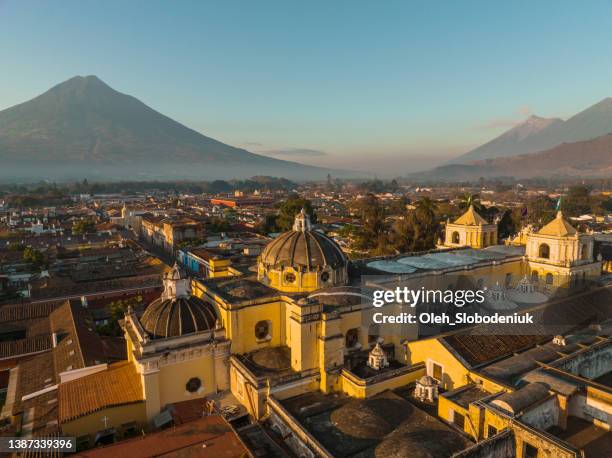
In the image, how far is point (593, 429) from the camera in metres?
12.7

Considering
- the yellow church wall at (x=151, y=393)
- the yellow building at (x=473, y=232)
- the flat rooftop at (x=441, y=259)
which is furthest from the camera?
the yellow building at (x=473, y=232)

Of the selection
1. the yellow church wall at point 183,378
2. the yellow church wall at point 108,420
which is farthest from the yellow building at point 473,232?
the yellow church wall at point 108,420

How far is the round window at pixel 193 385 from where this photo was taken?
16234mm

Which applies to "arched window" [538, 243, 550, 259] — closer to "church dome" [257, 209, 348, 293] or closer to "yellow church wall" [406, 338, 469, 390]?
"yellow church wall" [406, 338, 469, 390]

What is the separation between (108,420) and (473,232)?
81.7 feet

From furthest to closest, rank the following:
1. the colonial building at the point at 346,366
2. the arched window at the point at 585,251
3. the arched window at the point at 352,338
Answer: the arched window at the point at 585,251, the arched window at the point at 352,338, the colonial building at the point at 346,366

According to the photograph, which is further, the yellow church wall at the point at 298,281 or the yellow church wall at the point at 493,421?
the yellow church wall at the point at 298,281

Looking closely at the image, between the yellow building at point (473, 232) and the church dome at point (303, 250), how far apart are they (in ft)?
46.1

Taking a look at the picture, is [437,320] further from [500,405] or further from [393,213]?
[393,213]

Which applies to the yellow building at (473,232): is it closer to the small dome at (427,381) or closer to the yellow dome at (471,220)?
the yellow dome at (471,220)

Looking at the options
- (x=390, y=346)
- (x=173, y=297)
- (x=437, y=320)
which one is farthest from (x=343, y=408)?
(x=173, y=297)

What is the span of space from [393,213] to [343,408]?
266 feet

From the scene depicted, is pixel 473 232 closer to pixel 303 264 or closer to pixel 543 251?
pixel 543 251

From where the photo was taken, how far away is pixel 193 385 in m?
16.3
